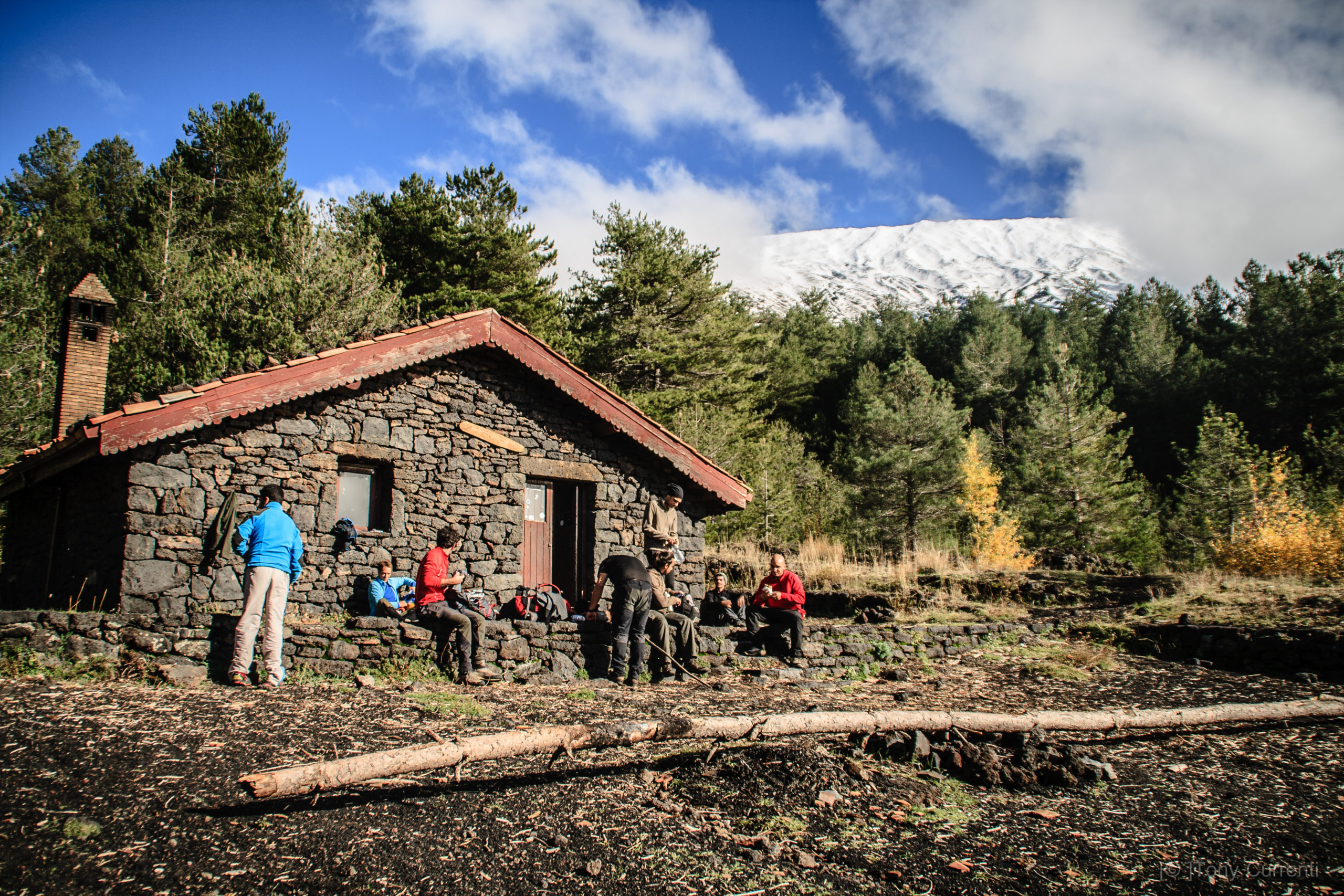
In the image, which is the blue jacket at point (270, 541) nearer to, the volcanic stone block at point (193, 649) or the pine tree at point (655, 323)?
the volcanic stone block at point (193, 649)

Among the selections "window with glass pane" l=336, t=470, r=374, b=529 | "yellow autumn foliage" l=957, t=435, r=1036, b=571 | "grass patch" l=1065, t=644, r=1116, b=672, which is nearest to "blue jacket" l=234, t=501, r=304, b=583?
"window with glass pane" l=336, t=470, r=374, b=529

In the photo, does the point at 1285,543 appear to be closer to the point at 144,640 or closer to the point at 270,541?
the point at 270,541

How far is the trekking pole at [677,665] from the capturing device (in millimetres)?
8461

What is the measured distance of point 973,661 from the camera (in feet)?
34.5

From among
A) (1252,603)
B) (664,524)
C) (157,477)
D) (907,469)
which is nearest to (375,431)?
(157,477)

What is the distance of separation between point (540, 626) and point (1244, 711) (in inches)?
267

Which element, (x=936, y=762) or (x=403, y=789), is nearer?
(x=403, y=789)

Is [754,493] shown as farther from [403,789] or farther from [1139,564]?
[403,789]

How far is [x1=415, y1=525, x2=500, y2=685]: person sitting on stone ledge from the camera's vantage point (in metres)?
7.76

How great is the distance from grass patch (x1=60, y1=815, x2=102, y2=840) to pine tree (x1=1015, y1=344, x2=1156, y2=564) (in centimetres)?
2927

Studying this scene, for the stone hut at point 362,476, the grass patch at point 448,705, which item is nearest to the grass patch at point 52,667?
the stone hut at point 362,476

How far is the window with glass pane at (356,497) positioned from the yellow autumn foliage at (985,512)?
70.4 feet

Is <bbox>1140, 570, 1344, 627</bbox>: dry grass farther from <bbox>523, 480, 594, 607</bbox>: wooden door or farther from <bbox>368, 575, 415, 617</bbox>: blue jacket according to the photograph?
<bbox>368, 575, 415, 617</bbox>: blue jacket

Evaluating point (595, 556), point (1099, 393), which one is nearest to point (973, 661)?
point (595, 556)
